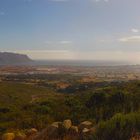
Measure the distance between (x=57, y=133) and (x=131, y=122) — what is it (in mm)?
2372

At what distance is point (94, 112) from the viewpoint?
68.0ft

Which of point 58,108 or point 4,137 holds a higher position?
point 4,137

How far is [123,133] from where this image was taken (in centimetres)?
686

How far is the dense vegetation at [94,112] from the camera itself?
23.4 feet

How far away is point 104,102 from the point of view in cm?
2370

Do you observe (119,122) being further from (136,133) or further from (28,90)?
(28,90)

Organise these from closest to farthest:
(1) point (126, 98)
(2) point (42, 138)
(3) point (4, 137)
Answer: (2) point (42, 138)
(3) point (4, 137)
(1) point (126, 98)

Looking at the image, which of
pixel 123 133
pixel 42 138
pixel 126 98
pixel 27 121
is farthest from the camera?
pixel 126 98

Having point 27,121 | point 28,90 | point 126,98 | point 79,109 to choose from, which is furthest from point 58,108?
point 28,90

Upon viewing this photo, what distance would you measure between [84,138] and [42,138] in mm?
1312

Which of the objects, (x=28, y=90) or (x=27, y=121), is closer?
(x=27, y=121)

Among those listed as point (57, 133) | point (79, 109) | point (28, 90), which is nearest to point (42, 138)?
point (57, 133)

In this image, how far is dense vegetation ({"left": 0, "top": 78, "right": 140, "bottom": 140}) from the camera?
713 centimetres

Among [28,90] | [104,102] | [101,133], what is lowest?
[28,90]
